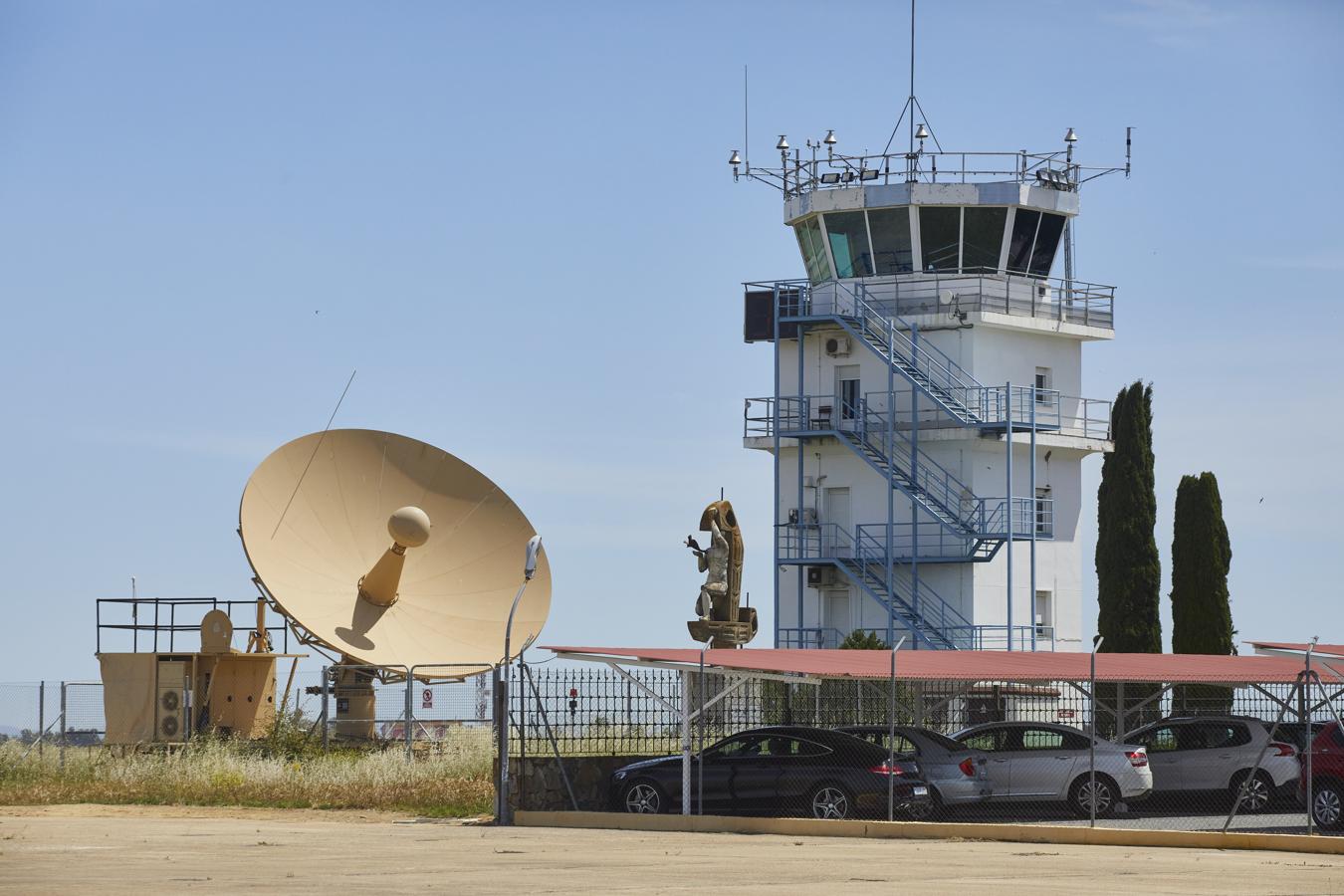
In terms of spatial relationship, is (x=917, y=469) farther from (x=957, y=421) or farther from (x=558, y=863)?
(x=558, y=863)

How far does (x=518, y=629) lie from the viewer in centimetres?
3781

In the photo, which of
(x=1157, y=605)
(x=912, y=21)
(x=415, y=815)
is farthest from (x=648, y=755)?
(x=912, y=21)

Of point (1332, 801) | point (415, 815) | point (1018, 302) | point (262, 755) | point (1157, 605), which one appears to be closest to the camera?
point (1332, 801)

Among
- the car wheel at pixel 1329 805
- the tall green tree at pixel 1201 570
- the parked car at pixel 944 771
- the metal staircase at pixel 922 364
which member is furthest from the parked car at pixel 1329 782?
the metal staircase at pixel 922 364

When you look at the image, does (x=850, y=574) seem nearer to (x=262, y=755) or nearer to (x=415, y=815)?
(x=262, y=755)

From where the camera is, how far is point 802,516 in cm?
5700

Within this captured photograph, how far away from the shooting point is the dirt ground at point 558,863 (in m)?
18.5

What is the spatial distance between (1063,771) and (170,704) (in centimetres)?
1718

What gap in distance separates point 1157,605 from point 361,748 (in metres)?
23.0

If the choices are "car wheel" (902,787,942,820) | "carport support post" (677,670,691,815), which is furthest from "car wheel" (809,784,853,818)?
"carport support post" (677,670,691,815)

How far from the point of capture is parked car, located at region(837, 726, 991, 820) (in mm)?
26781

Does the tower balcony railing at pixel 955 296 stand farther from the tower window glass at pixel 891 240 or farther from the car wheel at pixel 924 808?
the car wheel at pixel 924 808

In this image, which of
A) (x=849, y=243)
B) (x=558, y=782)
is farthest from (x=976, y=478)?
(x=558, y=782)

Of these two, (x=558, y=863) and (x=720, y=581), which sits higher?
(x=720, y=581)
